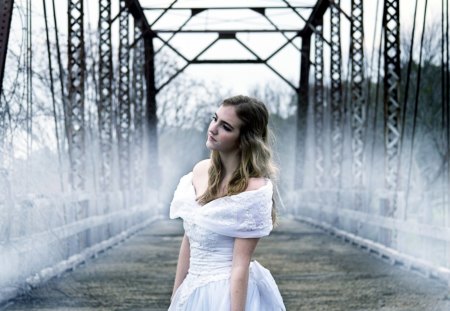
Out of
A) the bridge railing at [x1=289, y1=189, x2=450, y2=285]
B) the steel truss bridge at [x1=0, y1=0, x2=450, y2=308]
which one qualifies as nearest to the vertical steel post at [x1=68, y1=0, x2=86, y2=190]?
the steel truss bridge at [x1=0, y1=0, x2=450, y2=308]

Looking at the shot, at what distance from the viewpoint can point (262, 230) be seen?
11.6 ft

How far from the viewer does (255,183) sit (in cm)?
354

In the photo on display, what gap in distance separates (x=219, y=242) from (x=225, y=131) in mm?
382

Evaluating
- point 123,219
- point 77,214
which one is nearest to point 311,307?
Answer: point 77,214

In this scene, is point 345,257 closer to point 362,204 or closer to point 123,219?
point 362,204

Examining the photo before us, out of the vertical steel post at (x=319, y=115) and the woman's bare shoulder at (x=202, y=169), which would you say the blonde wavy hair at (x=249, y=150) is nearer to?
the woman's bare shoulder at (x=202, y=169)

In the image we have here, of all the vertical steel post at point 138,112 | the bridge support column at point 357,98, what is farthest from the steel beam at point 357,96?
the vertical steel post at point 138,112

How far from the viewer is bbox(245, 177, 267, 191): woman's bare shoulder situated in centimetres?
353

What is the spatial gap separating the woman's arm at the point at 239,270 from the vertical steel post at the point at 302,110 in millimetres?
30597

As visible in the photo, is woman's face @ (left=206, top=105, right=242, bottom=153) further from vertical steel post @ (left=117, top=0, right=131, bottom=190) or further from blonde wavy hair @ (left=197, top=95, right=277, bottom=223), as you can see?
vertical steel post @ (left=117, top=0, right=131, bottom=190)

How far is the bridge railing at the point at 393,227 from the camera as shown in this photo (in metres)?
12.4

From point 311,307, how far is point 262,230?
6.26m

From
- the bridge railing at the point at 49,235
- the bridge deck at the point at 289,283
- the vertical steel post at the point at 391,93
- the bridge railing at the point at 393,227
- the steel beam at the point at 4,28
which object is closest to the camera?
the steel beam at the point at 4,28

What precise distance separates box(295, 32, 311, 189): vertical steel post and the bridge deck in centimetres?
1632
